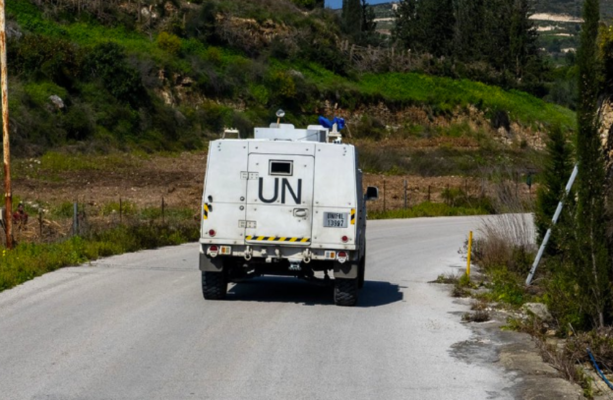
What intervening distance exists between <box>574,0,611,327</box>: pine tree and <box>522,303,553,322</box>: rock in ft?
5.00

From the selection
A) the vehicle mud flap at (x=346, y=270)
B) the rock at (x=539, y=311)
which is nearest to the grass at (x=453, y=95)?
the rock at (x=539, y=311)

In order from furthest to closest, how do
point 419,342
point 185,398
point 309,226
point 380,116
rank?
1. point 380,116
2. point 309,226
3. point 419,342
4. point 185,398

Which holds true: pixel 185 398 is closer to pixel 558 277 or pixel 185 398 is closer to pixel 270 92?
pixel 558 277

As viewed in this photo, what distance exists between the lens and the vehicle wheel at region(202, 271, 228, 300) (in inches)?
645

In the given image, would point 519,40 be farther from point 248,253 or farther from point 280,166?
point 248,253

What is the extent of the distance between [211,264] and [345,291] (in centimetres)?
229

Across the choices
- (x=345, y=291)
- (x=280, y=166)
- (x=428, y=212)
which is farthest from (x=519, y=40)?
(x=280, y=166)

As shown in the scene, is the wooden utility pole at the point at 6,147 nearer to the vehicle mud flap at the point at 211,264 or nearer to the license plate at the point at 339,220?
the vehicle mud flap at the point at 211,264

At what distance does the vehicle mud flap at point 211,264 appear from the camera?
16.1 m

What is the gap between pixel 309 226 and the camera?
15.8 m

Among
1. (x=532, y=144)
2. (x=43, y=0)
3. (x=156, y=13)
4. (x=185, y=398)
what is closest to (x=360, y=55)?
(x=532, y=144)

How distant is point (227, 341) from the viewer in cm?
1291

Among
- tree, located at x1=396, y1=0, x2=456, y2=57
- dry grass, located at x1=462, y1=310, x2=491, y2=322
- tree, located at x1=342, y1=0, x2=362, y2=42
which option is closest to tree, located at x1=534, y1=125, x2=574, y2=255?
dry grass, located at x1=462, y1=310, x2=491, y2=322

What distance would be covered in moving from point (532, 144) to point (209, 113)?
32.6 m
